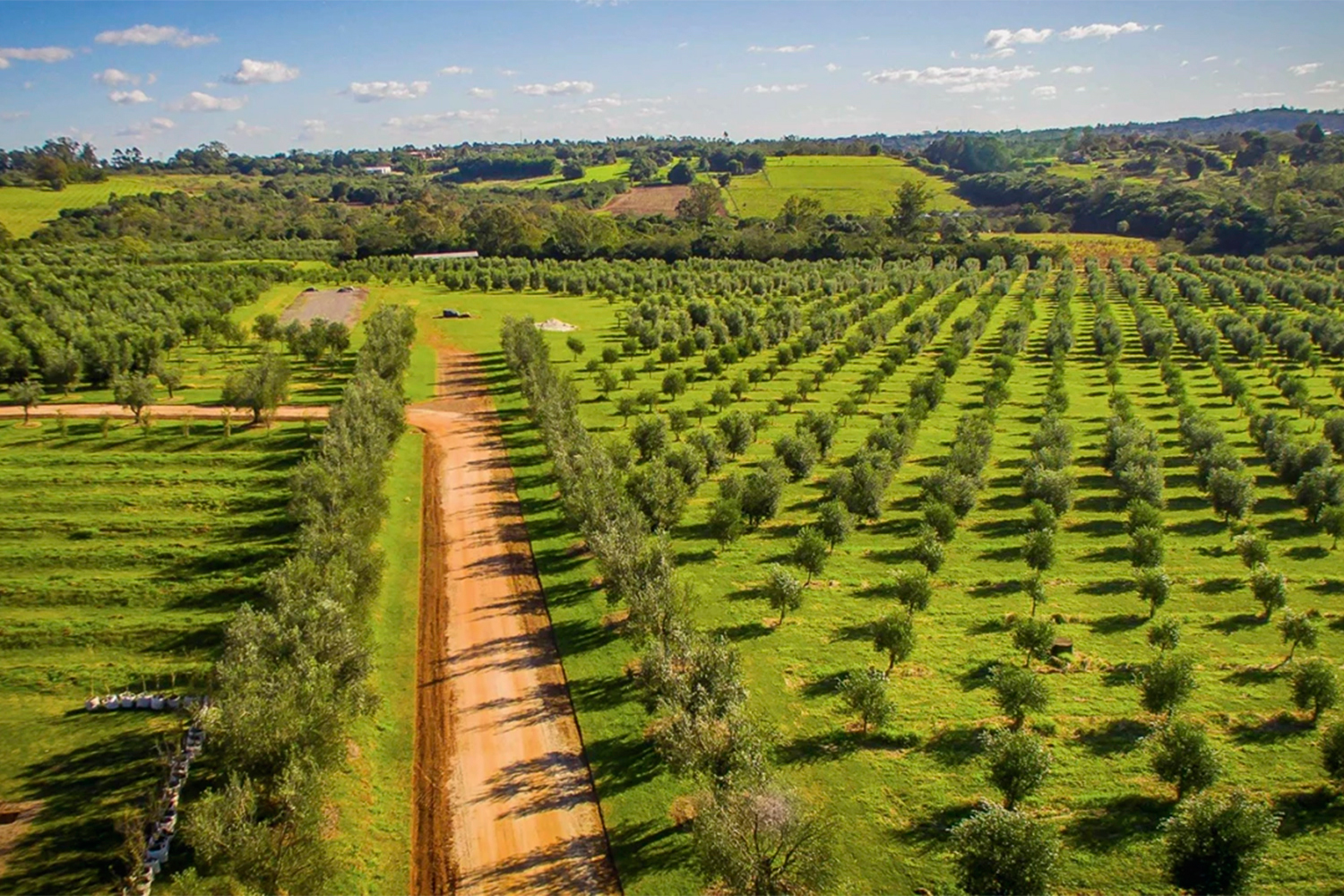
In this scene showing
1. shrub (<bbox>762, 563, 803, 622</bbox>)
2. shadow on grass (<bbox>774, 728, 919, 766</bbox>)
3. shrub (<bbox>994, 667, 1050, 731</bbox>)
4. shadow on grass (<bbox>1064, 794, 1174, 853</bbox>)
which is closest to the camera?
shadow on grass (<bbox>1064, 794, 1174, 853</bbox>)

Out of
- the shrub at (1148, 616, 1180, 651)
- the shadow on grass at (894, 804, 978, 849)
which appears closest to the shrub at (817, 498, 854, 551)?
the shrub at (1148, 616, 1180, 651)

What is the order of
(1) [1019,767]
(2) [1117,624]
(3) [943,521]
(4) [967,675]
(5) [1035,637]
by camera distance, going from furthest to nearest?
(3) [943,521], (2) [1117,624], (4) [967,675], (5) [1035,637], (1) [1019,767]

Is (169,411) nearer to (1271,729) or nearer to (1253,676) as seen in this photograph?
(1253,676)

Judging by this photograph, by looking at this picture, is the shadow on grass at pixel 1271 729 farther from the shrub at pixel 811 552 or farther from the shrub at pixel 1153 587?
the shrub at pixel 811 552

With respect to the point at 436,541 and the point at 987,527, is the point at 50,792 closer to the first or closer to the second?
the point at 436,541

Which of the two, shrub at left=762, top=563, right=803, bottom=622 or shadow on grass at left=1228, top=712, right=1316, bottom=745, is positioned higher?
shrub at left=762, top=563, right=803, bottom=622

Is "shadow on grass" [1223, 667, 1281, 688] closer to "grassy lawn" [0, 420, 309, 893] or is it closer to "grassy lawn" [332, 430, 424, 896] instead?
"grassy lawn" [332, 430, 424, 896]

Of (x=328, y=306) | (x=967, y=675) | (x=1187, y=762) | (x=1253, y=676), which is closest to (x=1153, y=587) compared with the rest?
(x=1253, y=676)

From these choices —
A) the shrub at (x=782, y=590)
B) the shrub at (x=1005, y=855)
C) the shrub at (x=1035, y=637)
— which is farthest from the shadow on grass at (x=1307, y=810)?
the shrub at (x=782, y=590)
